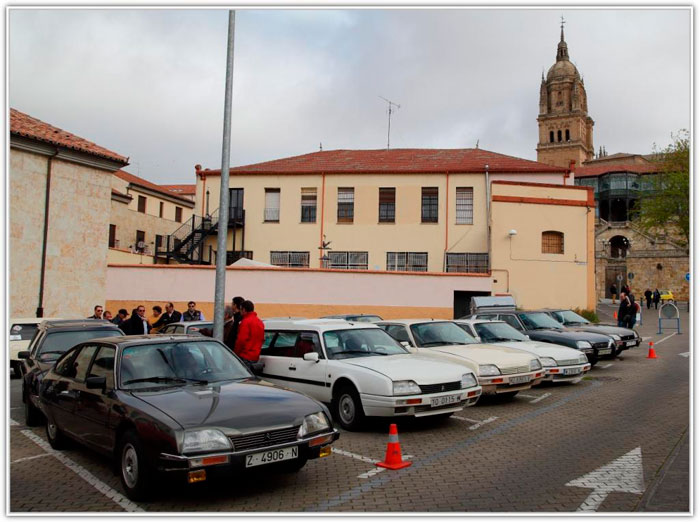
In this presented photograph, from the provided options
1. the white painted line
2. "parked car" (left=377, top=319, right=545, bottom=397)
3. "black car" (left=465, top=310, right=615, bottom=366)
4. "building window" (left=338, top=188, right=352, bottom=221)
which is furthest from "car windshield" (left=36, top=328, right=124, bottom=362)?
"building window" (left=338, top=188, right=352, bottom=221)

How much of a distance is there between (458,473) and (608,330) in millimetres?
12780

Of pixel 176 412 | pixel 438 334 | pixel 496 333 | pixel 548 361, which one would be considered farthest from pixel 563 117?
pixel 176 412

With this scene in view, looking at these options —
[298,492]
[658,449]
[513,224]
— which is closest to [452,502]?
[298,492]

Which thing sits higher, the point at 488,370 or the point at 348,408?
the point at 488,370

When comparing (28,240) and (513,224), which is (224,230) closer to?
(28,240)

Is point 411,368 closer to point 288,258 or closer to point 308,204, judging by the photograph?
point 288,258

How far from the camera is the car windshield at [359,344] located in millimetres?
9539

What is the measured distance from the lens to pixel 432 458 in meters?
7.28

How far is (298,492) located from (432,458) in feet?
6.58

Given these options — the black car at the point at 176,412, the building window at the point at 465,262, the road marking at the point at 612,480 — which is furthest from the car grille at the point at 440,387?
the building window at the point at 465,262

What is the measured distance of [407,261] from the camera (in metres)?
33.4

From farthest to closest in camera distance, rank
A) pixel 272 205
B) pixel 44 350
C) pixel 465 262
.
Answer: pixel 272 205
pixel 465 262
pixel 44 350

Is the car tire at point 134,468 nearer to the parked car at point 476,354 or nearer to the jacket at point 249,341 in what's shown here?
the jacket at point 249,341

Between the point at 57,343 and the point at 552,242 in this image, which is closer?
the point at 57,343
